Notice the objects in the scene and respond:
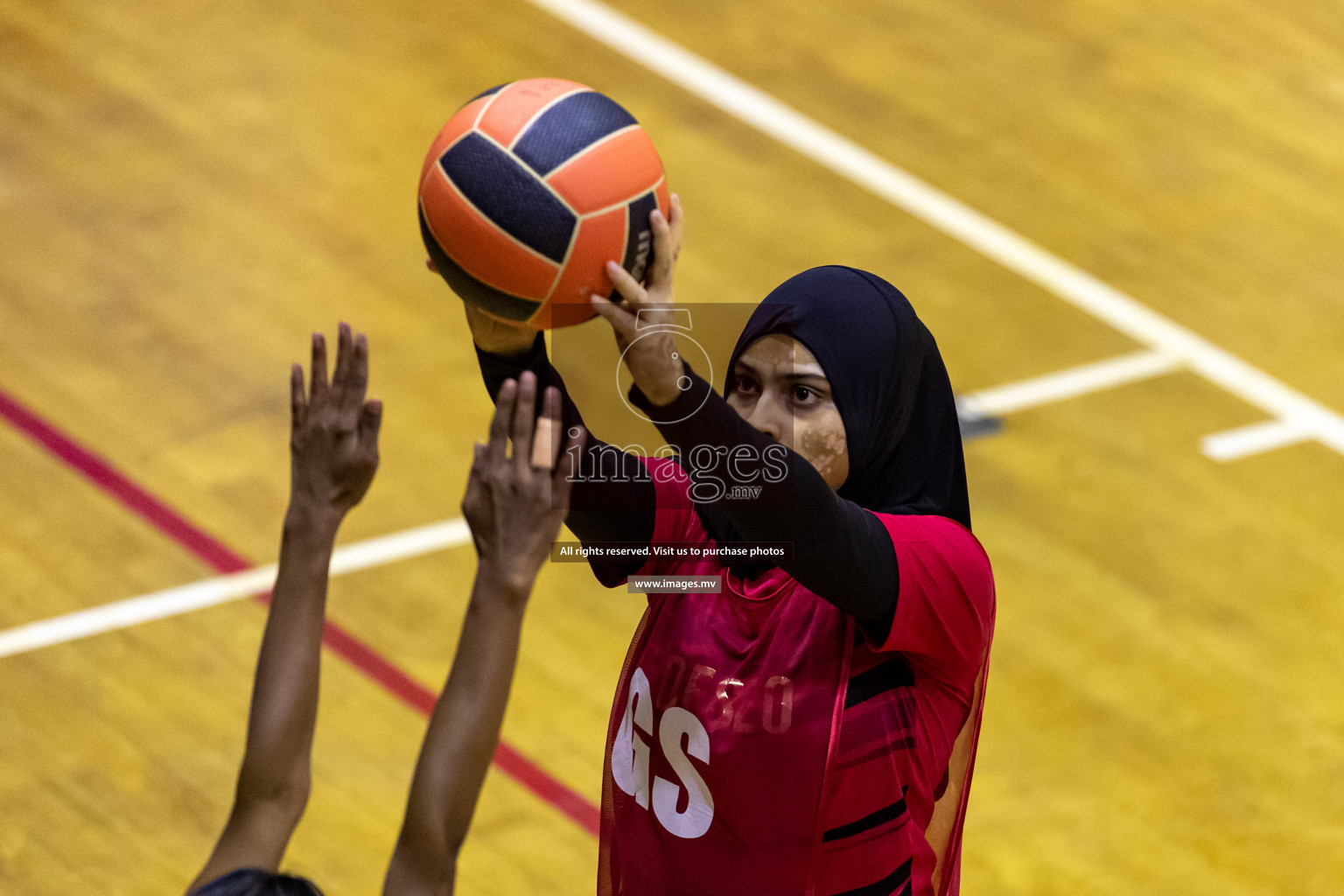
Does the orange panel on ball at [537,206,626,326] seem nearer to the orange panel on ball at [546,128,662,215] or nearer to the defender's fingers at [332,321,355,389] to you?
the orange panel on ball at [546,128,662,215]

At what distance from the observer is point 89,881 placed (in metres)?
5.15

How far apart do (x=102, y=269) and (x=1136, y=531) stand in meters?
4.62

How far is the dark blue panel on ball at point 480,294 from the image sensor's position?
3.06 metres

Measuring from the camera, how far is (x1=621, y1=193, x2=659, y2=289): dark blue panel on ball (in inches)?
118

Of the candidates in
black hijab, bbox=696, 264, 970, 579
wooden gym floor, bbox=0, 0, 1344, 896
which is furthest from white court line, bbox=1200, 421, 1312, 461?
black hijab, bbox=696, 264, 970, 579

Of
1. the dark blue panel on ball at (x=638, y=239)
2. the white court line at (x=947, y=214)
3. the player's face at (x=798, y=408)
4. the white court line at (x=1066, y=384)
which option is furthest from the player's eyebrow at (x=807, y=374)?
the white court line at (x=947, y=214)

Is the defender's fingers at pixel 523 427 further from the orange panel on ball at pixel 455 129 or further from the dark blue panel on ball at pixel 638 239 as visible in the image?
the orange panel on ball at pixel 455 129

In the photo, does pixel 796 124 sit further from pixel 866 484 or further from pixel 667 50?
pixel 866 484

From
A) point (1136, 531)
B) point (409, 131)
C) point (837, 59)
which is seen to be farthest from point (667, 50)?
point (1136, 531)

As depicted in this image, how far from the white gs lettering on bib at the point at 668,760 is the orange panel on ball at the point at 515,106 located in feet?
3.34

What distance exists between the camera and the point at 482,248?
10.1 ft

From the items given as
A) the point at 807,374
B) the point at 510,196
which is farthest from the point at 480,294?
the point at 807,374

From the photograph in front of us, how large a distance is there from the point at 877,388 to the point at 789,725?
61 cm

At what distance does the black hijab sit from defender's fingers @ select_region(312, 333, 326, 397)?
2.52 ft
